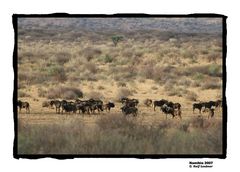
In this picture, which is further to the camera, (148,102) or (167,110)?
(148,102)

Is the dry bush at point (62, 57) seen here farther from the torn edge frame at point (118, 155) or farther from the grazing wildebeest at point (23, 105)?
the torn edge frame at point (118, 155)

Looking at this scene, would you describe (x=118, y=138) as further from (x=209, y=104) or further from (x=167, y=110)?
(x=209, y=104)

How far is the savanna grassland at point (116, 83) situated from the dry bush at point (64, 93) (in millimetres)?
21

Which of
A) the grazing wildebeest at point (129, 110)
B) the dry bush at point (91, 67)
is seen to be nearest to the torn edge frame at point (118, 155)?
the grazing wildebeest at point (129, 110)

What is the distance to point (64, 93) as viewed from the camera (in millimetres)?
15961

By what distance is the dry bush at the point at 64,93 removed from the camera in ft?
51.8

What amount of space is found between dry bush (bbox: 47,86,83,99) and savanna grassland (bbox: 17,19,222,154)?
21mm

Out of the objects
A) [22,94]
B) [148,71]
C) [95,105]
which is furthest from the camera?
[148,71]

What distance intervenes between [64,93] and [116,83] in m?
1.19

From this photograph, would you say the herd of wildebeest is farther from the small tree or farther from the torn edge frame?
the small tree

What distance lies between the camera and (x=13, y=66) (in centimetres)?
1446

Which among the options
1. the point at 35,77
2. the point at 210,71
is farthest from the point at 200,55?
the point at 35,77

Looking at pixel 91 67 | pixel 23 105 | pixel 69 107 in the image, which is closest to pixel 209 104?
pixel 69 107

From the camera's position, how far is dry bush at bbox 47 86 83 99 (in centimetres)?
1580
